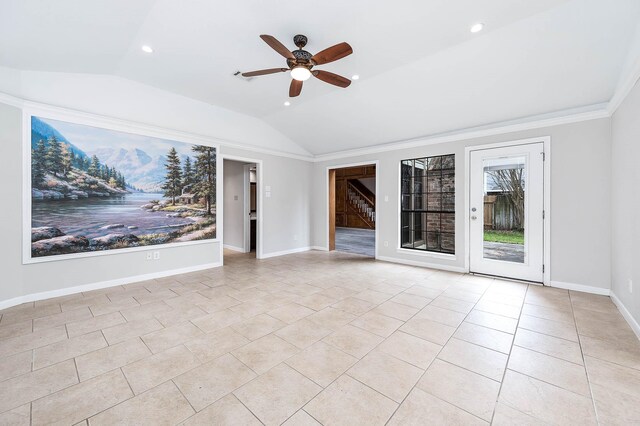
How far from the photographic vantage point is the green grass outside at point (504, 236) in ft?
13.8

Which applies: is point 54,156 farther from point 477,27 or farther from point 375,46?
point 477,27

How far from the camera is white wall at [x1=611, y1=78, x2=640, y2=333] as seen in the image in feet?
8.61

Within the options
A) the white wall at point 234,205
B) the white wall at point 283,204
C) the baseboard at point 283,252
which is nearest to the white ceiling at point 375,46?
the white wall at point 283,204

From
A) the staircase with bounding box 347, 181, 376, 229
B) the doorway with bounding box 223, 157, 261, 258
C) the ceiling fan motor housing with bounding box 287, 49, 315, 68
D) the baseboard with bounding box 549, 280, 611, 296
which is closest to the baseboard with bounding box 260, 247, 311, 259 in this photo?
the doorway with bounding box 223, 157, 261, 258

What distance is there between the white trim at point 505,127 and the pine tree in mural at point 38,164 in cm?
545

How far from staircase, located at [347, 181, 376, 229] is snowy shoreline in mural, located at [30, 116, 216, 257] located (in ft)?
28.7

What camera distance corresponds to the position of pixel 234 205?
7.21m

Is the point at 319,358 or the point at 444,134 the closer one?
the point at 319,358

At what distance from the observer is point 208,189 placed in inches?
200

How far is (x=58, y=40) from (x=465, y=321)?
17.4ft

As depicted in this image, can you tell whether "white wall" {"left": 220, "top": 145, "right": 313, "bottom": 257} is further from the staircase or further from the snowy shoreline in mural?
the staircase

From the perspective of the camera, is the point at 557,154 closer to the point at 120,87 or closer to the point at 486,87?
the point at 486,87

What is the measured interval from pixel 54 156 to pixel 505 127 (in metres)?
6.68

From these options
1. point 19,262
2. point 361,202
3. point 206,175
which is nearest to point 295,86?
point 206,175
